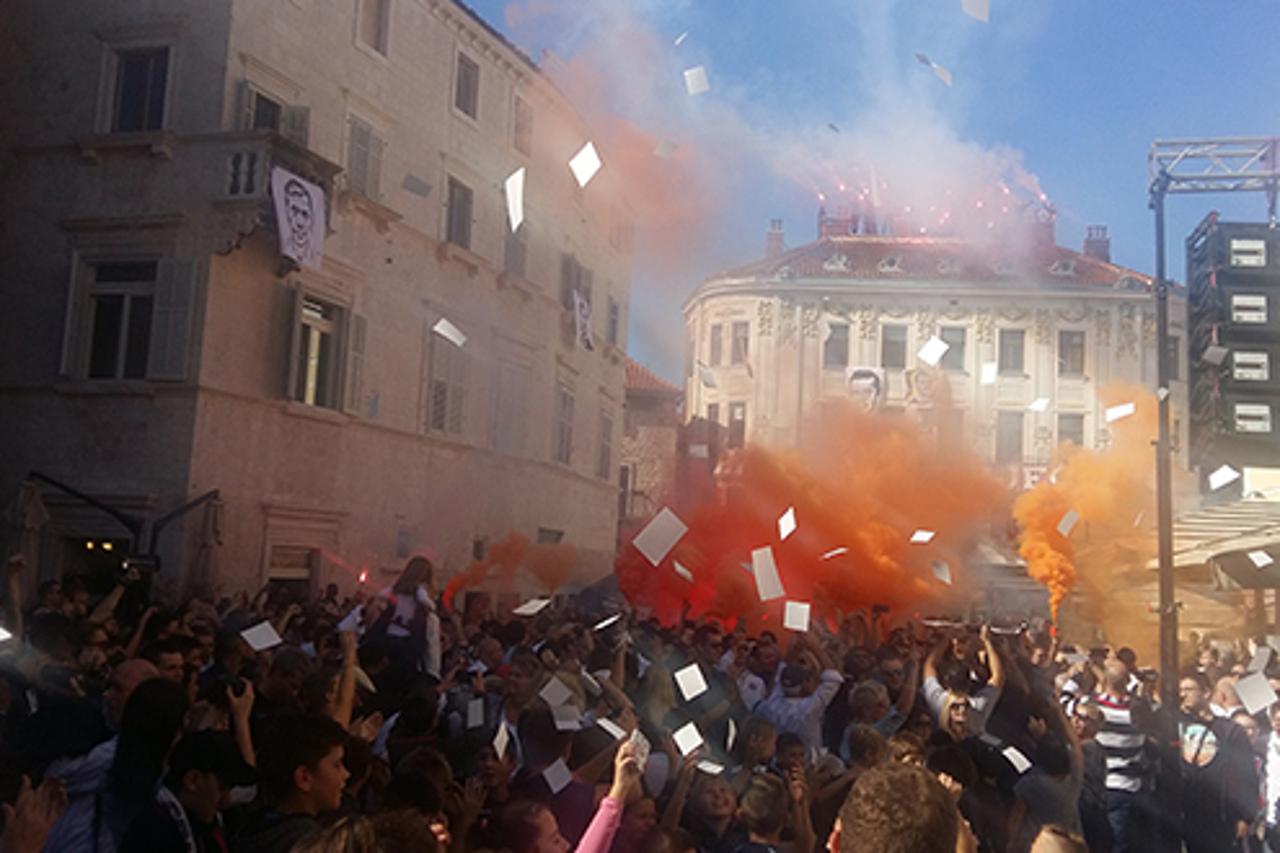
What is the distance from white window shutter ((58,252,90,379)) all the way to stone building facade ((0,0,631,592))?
0.03m

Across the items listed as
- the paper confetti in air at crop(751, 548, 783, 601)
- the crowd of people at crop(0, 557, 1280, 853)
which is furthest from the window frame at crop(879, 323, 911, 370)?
the crowd of people at crop(0, 557, 1280, 853)

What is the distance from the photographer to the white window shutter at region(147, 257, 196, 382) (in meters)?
15.7

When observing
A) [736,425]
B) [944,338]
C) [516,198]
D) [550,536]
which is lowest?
[550,536]

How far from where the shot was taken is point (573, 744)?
5.87 m

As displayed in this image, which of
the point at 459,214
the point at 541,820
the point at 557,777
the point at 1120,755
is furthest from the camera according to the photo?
the point at 459,214

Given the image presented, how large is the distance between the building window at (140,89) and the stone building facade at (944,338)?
2776cm

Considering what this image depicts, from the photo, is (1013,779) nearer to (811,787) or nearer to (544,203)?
(811,787)

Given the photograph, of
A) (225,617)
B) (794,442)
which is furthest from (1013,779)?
(794,442)

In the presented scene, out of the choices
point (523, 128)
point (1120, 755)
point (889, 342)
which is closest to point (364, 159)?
point (523, 128)

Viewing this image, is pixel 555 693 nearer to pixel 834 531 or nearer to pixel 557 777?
pixel 557 777

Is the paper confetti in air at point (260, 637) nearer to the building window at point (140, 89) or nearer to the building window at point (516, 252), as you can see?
the building window at point (140, 89)

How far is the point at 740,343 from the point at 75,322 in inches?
1177

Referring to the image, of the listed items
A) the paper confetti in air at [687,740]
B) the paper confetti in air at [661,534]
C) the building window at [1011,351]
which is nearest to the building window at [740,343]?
the building window at [1011,351]

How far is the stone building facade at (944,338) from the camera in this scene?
1652 inches
